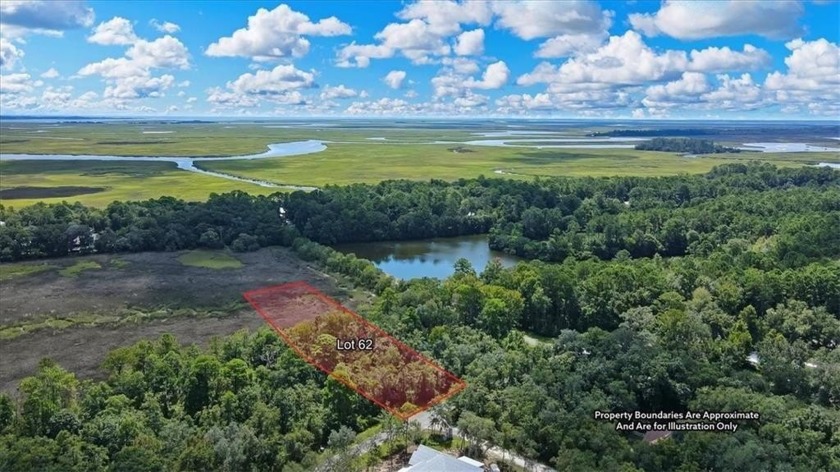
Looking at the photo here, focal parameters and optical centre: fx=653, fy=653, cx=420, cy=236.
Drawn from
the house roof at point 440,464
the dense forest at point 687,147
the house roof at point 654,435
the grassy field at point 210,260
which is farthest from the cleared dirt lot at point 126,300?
the dense forest at point 687,147

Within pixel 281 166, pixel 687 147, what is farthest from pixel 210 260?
pixel 687 147

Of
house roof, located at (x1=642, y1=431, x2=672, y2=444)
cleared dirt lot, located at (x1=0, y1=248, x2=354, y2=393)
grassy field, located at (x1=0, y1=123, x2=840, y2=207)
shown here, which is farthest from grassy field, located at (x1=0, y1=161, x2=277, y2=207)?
house roof, located at (x1=642, y1=431, x2=672, y2=444)

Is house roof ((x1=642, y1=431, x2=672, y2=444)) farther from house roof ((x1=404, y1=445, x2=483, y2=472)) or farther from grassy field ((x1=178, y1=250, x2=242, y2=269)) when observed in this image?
grassy field ((x1=178, y1=250, x2=242, y2=269))

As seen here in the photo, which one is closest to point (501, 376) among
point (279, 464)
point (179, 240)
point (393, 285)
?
point (279, 464)

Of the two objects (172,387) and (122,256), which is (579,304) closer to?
(172,387)

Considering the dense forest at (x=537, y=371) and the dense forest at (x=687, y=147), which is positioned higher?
the dense forest at (x=687, y=147)

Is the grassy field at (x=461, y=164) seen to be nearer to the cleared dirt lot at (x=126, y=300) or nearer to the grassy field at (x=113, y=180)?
the grassy field at (x=113, y=180)
